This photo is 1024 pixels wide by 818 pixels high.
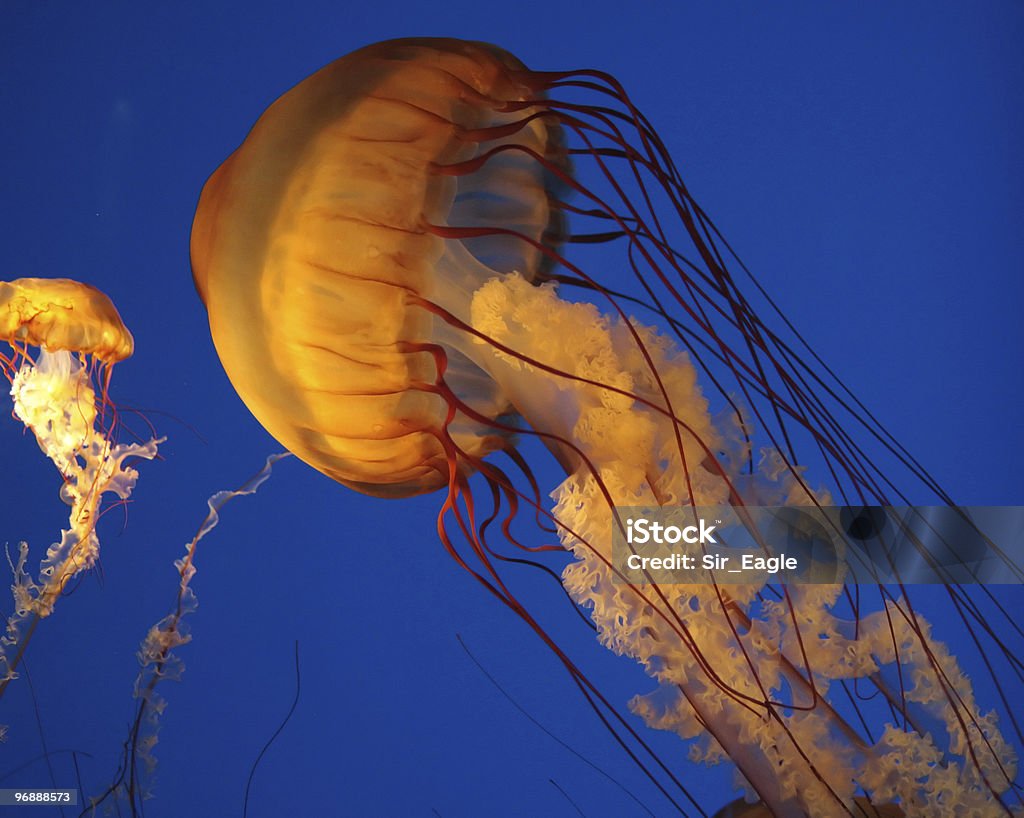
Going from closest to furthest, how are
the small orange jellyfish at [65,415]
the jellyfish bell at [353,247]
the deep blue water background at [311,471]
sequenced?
the jellyfish bell at [353,247]
the deep blue water background at [311,471]
the small orange jellyfish at [65,415]

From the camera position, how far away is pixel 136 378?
7.88ft

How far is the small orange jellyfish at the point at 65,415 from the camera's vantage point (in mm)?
2334

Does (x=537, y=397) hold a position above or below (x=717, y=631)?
above

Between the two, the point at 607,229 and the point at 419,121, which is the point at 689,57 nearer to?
the point at 607,229

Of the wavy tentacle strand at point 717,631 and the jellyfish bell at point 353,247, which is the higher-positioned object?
the jellyfish bell at point 353,247

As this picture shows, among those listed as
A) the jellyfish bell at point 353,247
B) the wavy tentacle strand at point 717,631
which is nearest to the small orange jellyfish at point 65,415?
the jellyfish bell at point 353,247

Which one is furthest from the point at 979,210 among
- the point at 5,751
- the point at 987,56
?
the point at 5,751

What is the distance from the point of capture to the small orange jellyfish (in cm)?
233

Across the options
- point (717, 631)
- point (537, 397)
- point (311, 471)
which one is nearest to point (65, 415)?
point (311, 471)

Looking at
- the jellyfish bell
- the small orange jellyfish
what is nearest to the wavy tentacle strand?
Answer: the jellyfish bell

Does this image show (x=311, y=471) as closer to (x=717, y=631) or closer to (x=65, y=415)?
(x=65, y=415)

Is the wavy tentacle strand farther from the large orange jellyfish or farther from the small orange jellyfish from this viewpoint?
the small orange jellyfish

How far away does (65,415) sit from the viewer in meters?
2.39

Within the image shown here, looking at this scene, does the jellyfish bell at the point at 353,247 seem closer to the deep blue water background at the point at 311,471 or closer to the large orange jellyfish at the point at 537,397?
the large orange jellyfish at the point at 537,397
